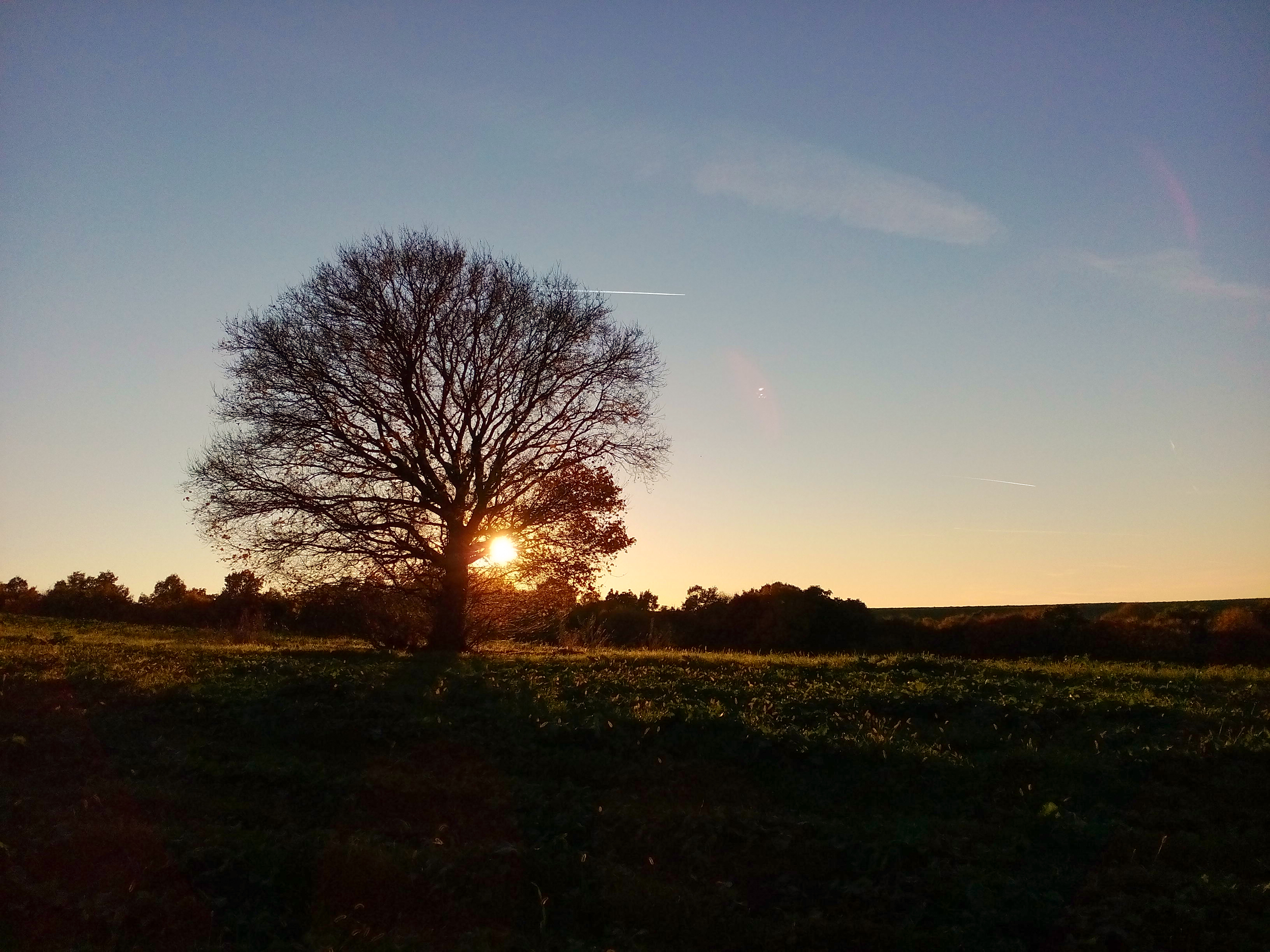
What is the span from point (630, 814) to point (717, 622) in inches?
1276

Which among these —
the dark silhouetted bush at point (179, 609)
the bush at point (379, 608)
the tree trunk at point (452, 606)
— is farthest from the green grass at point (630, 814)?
the dark silhouetted bush at point (179, 609)

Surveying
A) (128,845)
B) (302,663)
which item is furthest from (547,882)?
(302,663)

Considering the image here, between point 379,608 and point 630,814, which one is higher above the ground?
point 379,608

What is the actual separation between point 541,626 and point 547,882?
1889cm

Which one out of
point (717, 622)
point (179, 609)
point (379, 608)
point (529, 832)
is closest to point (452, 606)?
point (379, 608)

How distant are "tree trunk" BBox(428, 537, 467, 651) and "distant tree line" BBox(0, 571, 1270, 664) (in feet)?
1.94

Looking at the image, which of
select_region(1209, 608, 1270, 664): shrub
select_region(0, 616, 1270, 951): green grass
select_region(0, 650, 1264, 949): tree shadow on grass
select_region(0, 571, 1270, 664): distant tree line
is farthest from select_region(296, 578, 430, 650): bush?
select_region(1209, 608, 1270, 664): shrub

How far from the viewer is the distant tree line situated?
27297 mm

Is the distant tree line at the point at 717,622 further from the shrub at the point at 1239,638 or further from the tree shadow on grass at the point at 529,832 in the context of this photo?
the tree shadow on grass at the point at 529,832

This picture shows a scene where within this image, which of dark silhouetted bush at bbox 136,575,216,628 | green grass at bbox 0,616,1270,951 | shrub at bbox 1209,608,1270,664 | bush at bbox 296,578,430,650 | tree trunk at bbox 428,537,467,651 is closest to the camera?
green grass at bbox 0,616,1270,951

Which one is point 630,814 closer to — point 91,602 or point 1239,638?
point 1239,638

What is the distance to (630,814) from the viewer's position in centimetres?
1070

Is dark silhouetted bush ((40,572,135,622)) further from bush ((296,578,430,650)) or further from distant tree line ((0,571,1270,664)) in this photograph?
bush ((296,578,430,650))

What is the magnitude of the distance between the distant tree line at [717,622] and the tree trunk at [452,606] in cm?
59
